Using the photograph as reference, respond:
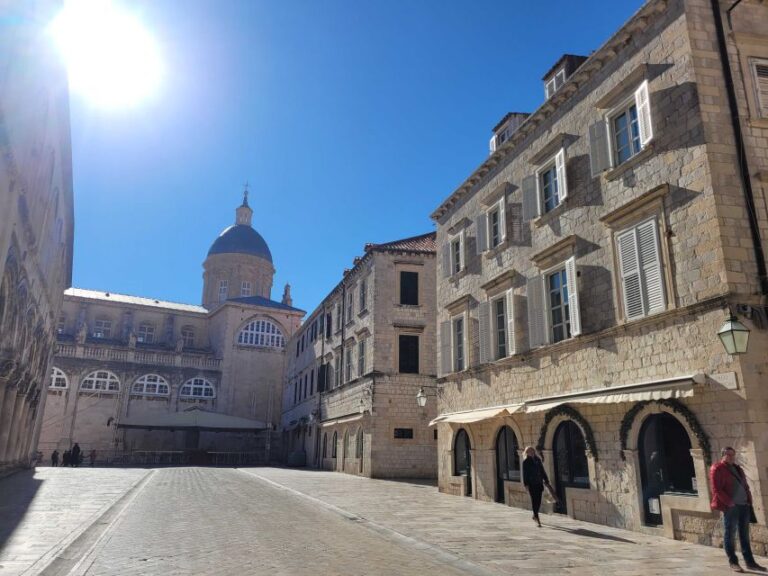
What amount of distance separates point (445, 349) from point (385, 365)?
333 inches

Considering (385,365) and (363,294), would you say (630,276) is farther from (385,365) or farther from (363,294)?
(363,294)

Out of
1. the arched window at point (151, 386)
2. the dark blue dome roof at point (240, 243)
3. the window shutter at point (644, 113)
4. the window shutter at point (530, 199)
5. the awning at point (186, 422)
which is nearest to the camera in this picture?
the window shutter at point (644, 113)

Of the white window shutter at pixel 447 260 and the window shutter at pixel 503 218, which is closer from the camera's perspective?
the window shutter at pixel 503 218

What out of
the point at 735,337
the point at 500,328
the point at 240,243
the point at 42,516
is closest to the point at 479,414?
the point at 500,328

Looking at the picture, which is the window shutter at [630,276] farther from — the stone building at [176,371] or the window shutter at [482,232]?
the stone building at [176,371]

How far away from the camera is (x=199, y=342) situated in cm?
6106

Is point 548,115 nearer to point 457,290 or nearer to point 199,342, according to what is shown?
point 457,290

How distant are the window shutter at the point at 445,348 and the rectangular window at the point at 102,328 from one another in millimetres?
47152

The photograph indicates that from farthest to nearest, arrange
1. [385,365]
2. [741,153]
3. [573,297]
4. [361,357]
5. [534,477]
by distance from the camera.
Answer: [361,357] < [385,365] < [573,297] < [534,477] < [741,153]

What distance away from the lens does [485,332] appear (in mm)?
17281

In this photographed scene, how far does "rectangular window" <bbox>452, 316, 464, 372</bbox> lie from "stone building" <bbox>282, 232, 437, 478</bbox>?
478 centimetres

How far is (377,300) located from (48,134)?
51.8 feet

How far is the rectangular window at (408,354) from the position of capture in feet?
93.2

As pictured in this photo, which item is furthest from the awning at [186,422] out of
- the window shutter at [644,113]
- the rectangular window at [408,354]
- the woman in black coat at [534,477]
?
the window shutter at [644,113]
